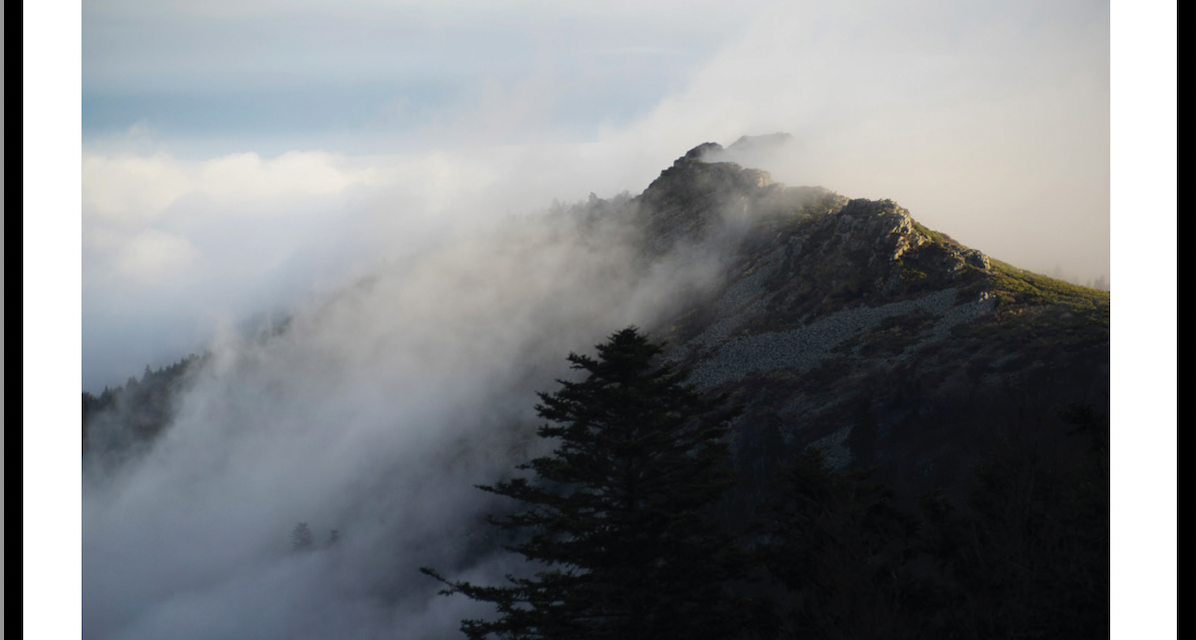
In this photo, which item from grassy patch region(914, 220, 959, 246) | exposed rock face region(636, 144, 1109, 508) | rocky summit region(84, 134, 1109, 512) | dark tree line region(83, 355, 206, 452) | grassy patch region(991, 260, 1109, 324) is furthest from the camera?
dark tree line region(83, 355, 206, 452)

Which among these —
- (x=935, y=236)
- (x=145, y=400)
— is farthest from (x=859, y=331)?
(x=145, y=400)

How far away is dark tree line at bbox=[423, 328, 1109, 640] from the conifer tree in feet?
0.12

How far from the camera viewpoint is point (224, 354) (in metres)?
137

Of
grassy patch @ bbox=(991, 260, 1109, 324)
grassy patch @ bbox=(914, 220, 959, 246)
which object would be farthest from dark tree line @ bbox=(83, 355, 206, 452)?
grassy patch @ bbox=(991, 260, 1109, 324)

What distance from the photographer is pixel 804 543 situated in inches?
592

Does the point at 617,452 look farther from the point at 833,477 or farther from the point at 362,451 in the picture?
the point at 362,451

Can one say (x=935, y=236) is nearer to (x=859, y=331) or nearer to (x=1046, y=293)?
(x=859, y=331)

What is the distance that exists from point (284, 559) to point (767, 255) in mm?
79722

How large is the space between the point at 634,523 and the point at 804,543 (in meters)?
4.00

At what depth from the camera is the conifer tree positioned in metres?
13.7

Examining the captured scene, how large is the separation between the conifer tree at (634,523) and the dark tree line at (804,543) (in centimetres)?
4

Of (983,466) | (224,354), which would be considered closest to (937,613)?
(983,466)

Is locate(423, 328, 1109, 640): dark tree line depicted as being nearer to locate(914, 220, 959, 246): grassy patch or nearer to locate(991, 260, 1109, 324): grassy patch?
locate(991, 260, 1109, 324): grassy patch

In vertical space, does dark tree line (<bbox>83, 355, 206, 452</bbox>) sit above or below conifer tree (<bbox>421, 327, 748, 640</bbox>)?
below
